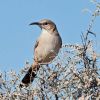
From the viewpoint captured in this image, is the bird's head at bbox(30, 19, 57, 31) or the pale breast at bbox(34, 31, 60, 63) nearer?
the pale breast at bbox(34, 31, 60, 63)

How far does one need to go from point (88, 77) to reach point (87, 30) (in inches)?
22.6

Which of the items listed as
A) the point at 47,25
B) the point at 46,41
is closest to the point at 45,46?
the point at 46,41

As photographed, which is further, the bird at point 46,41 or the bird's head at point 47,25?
the bird's head at point 47,25

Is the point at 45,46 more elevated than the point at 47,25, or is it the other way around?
the point at 47,25

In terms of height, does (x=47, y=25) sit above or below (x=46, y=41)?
above

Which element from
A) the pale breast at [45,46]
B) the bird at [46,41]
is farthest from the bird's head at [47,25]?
the pale breast at [45,46]

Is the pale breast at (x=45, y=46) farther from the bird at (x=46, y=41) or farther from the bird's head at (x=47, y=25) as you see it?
the bird's head at (x=47, y=25)

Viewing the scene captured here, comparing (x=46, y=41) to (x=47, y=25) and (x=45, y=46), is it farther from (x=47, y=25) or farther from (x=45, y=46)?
(x=47, y=25)

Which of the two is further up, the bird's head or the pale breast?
the bird's head

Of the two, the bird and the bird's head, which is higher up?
the bird's head

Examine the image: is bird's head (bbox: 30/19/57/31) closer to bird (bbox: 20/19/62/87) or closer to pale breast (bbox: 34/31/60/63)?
bird (bbox: 20/19/62/87)

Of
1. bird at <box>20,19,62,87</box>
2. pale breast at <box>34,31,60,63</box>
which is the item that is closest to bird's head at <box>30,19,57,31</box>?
bird at <box>20,19,62,87</box>

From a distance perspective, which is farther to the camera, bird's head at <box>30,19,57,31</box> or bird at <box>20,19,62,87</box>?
bird's head at <box>30,19,57,31</box>

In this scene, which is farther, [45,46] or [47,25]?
[47,25]
